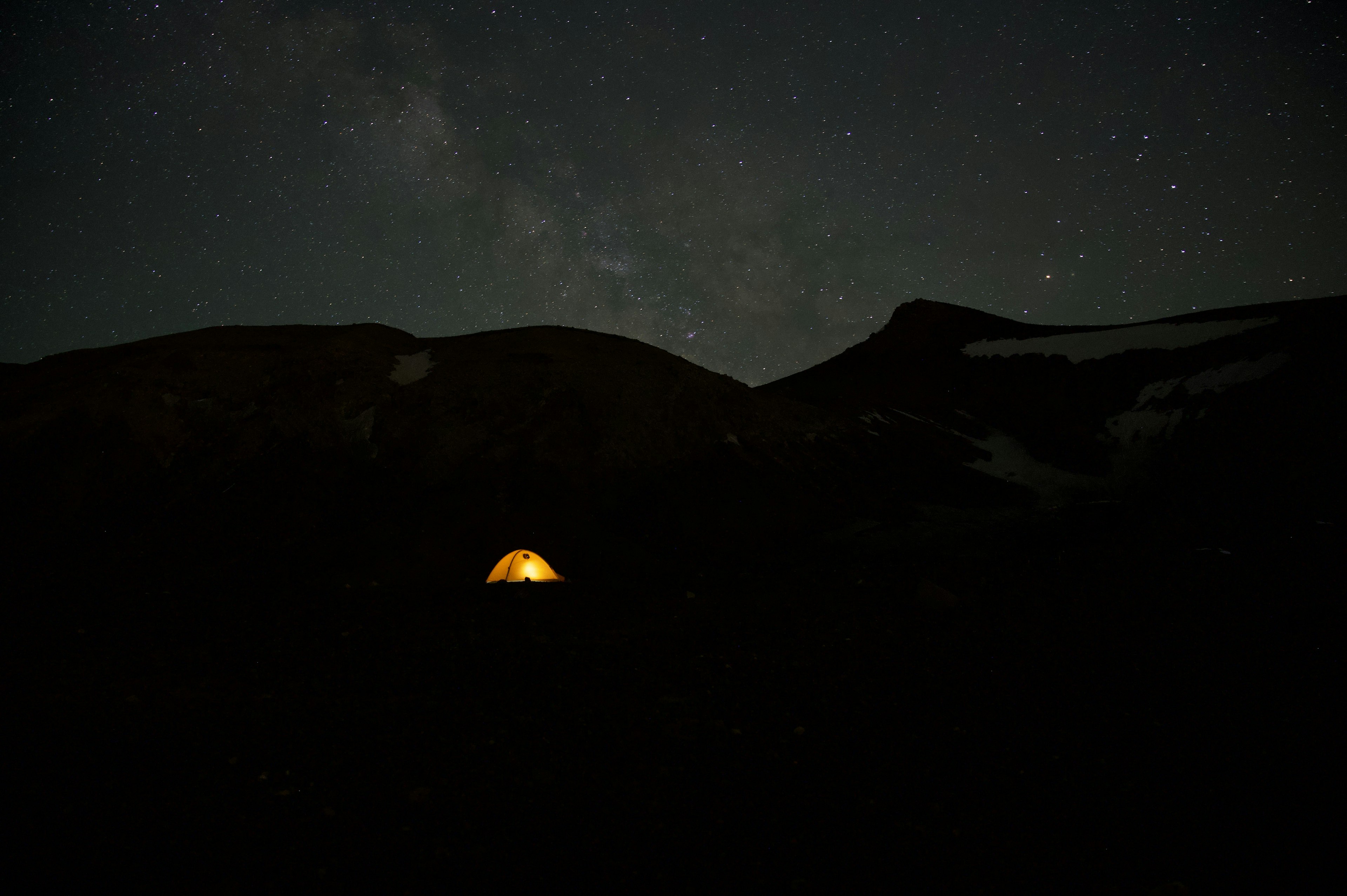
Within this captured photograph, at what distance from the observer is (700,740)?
7438 millimetres

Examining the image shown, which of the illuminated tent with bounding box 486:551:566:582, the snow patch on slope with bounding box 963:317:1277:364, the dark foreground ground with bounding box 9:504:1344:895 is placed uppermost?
the snow patch on slope with bounding box 963:317:1277:364

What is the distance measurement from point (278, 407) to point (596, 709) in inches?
906

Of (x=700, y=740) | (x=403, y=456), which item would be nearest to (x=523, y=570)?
(x=700, y=740)

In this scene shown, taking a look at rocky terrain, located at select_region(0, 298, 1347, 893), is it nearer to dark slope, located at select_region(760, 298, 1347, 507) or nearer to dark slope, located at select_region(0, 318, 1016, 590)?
dark slope, located at select_region(0, 318, 1016, 590)

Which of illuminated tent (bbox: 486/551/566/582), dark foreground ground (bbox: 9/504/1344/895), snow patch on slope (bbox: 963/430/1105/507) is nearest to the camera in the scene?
dark foreground ground (bbox: 9/504/1344/895)

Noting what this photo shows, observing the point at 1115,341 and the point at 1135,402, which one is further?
the point at 1115,341

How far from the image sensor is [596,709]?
8227 millimetres

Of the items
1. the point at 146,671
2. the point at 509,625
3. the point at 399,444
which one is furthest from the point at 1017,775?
the point at 399,444

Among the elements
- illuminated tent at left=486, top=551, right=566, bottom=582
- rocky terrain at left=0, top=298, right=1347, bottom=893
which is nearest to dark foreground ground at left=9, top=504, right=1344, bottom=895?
rocky terrain at left=0, top=298, right=1347, bottom=893

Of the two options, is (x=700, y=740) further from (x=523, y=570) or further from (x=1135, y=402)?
(x=1135, y=402)

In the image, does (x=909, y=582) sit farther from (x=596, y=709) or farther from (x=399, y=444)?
(x=399, y=444)

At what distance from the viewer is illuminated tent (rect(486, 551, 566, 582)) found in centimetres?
1603

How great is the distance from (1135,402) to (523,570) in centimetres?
4875

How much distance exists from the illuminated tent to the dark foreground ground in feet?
7.78
